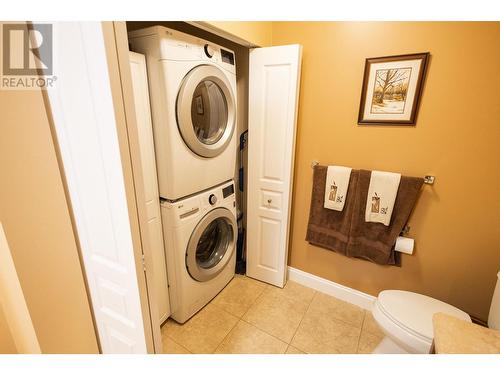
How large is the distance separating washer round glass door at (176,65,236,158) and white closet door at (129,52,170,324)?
6.8 inches

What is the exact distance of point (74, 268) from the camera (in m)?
0.85

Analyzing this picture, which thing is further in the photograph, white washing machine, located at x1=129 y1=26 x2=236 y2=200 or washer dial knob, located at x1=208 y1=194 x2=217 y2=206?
washer dial knob, located at x1=208 y1=194 x2=217 y2=206

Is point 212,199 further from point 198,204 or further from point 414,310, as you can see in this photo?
point 414,310

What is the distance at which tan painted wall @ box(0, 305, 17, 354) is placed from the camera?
0.67 m

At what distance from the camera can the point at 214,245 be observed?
6.21ft

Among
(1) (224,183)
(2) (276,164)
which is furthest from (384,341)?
(1) (224,183)

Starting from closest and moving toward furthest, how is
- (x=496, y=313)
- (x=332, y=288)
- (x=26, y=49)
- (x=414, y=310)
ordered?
1. (x=26, y=49)
2. (x=496, y=313)
3. (x=414, y=310)
4. (x=332, y=288)

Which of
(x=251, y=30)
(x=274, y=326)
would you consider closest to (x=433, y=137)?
(x=251, y=30)

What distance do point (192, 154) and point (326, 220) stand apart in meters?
1.08

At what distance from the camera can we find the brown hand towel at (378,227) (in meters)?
1.41

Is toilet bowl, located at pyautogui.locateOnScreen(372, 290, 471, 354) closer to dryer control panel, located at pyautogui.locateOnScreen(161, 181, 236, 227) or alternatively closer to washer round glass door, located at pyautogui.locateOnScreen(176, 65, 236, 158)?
dryer control panel, located at pyautogui.locateOnScreen(161, 181, 236, 227)

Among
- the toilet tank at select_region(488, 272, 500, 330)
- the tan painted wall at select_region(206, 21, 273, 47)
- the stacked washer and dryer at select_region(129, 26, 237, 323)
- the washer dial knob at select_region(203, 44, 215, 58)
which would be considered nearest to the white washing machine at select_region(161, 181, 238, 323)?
the stacked washer and dryer at select_region(129, 26, 237, 323)

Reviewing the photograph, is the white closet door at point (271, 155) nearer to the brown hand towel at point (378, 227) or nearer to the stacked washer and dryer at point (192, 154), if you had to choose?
the stacked washer and dryer at point (192, 154)
